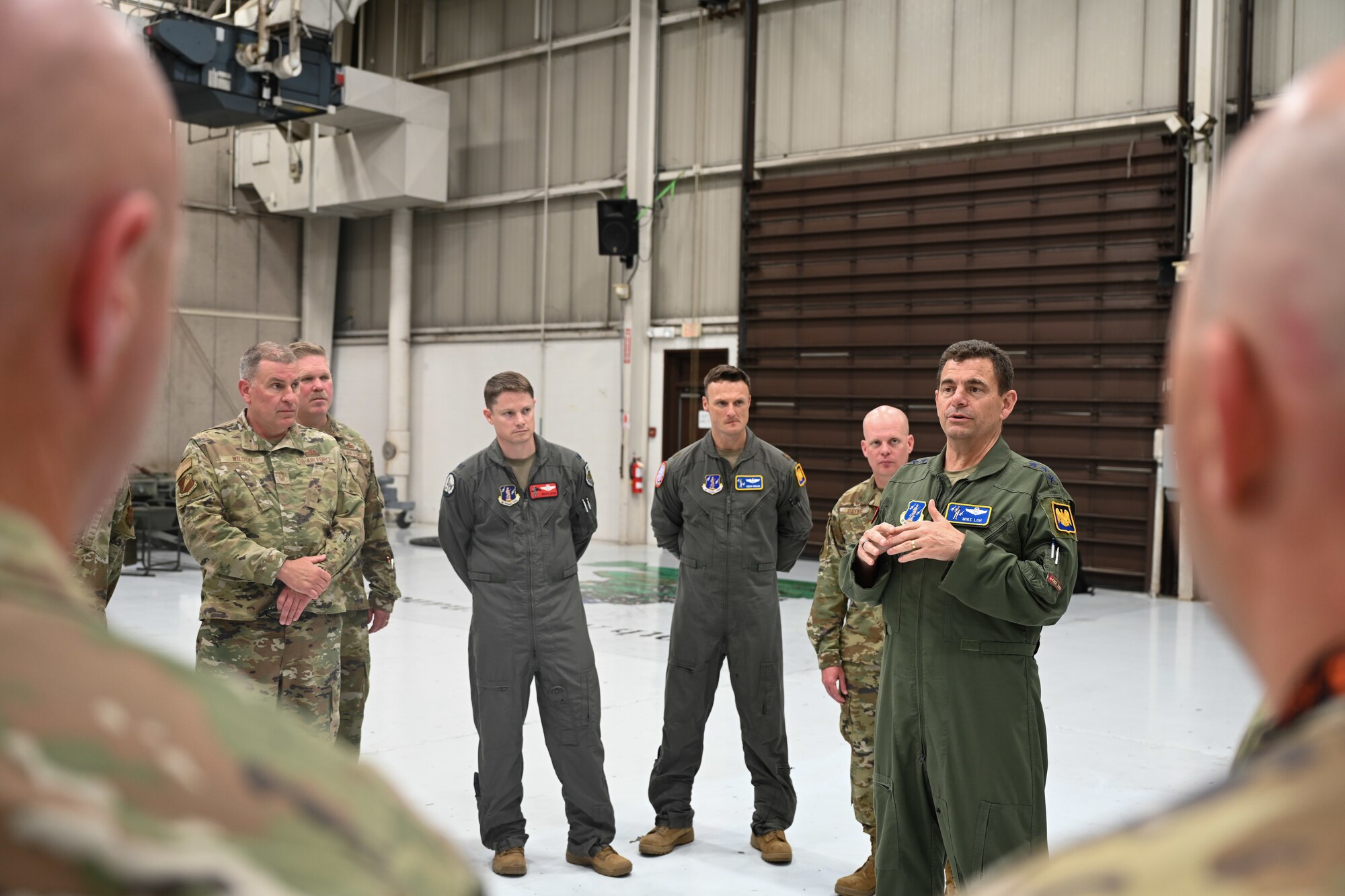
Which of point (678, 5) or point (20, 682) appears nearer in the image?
point (20, 682)

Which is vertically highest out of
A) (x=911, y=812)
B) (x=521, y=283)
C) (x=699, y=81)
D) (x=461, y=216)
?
(x=699, y=81)

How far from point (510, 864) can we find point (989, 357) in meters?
2.54

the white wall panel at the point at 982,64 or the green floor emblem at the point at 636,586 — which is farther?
the white wall panel at the point at 982,64

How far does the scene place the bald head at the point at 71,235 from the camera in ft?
2.01

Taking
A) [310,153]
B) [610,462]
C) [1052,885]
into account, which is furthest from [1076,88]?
[1052,885]

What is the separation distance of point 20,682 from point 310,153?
17.2 meters

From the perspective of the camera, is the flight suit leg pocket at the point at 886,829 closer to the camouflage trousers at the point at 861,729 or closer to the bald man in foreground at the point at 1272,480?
the camouflage trousers at the point at 861,729

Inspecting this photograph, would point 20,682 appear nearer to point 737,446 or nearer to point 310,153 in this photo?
point 737,446

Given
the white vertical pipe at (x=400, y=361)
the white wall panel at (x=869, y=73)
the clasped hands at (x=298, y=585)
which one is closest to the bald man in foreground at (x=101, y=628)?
the clasped hands at (x=298, y=585)

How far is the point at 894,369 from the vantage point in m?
12.6

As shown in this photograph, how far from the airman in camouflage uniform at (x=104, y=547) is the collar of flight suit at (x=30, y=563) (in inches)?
161

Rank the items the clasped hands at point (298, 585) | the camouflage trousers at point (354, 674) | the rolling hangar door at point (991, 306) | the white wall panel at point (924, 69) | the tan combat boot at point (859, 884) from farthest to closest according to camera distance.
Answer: the white wall panel at point (924, 69) → the rolling hangar door at point (991, 306) → the camouflage trousers at point (354, 674) → the tan combat boot at point (859, 884) → the clasped hands at point (298, 585)

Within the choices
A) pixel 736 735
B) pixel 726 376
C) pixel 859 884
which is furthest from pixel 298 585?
pixel 736 735

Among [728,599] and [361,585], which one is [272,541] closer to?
[361,585]
